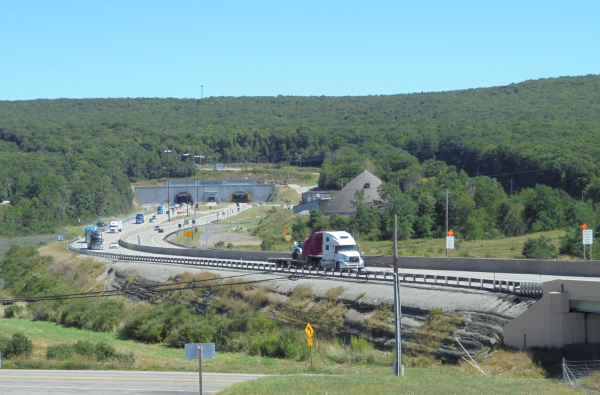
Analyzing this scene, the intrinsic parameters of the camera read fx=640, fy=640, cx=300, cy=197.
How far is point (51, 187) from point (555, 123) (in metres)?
121

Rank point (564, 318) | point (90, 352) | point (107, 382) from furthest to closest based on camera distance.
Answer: point (90, 352)
point (564, 318)
point (107, 382)

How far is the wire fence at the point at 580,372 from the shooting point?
2062cm

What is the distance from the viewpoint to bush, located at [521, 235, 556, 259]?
1876 inches

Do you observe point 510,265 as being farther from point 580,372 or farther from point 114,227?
point 114,227

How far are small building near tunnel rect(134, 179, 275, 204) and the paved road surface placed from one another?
139876 mm

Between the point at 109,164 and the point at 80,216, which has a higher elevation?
the point at 109,164

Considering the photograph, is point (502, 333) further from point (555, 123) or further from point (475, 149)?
point (555, 123)

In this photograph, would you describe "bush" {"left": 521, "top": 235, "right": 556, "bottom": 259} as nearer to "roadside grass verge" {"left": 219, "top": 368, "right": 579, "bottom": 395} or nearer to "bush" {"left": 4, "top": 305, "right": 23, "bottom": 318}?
"roadside grass verge" {"left": 219, "top": 368, "right": 579, "bottom": 395}

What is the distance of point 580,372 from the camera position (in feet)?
73.9

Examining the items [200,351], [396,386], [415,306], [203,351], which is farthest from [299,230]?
[203,351]

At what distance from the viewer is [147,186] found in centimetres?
16825

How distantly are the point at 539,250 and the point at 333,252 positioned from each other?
17.0 meters

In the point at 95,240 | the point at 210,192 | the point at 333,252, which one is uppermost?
the point at 210,192

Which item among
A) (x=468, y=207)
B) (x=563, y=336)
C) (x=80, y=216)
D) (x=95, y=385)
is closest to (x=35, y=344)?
(x=95, y=385)
